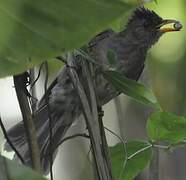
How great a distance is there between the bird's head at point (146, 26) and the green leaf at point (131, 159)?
52.0 inches

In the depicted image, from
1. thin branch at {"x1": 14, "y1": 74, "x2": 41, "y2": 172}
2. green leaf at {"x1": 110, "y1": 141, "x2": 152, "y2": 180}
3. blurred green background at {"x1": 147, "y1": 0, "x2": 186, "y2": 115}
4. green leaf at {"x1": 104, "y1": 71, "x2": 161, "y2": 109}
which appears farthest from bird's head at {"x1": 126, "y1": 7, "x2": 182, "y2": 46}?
thin branch at {"x1": 14, "y1": 74, "x2": 41, "y2": 172}

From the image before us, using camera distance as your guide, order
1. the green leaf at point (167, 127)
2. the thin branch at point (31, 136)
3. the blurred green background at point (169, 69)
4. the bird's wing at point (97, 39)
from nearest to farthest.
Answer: the thin branch at point (31, 136)
the green leaf at point (167, 127)
the bird's wing at point (97, 39)
the blurred green background at point (169, 69)

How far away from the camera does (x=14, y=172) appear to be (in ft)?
1.25

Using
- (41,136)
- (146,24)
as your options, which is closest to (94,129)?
(41,136)

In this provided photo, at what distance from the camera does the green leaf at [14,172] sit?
0.37 m

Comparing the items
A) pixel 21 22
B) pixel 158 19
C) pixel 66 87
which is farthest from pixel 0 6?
pixel 158 19

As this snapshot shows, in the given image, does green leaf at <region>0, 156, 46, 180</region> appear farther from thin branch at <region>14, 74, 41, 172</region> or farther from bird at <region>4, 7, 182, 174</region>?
bird at <region>4, 7, 182, 174</region>

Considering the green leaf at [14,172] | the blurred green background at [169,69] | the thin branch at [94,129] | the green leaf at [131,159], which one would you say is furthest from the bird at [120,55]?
the green leaf at [14,172]

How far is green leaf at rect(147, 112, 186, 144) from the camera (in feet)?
2.40

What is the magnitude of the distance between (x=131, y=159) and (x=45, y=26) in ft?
1.47

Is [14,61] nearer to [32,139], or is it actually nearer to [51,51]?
[51,51]

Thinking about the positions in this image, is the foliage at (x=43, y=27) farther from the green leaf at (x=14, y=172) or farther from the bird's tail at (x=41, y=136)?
the bird's tail at (x=41, y=136)

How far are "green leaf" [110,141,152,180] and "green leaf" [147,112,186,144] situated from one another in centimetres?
3

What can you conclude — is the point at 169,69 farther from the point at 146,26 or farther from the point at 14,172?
the point at 14,172
